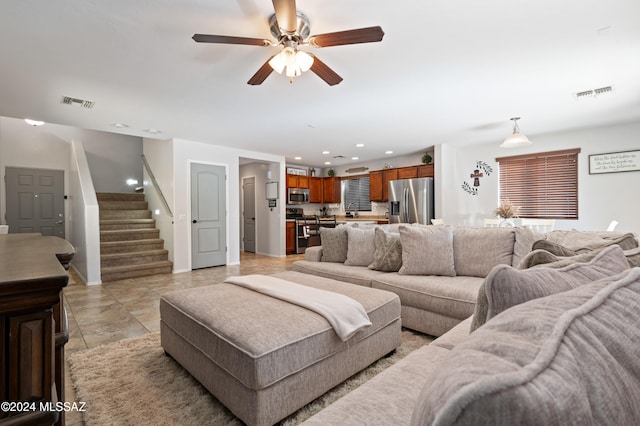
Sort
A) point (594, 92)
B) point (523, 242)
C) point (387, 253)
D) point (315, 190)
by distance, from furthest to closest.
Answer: point (315, 190) < point (594, 92) < point (387, 253) < point (523, 242)

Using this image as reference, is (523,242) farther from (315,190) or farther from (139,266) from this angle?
(315,190)

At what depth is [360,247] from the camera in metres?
3.45

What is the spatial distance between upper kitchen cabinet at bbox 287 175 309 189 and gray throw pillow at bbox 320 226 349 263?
459 cm

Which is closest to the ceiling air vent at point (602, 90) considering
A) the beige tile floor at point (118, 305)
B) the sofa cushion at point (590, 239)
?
the sofa cushion at point (590, 239)

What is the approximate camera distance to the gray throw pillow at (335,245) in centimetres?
365

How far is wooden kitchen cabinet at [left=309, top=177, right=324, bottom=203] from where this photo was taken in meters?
8.80

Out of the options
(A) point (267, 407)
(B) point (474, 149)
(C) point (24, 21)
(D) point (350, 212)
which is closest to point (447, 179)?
(B) point (474, 149)

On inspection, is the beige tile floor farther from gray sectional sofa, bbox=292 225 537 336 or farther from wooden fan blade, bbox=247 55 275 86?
wooden fan blade, bbox=247 55 275 86

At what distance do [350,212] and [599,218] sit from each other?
528cm

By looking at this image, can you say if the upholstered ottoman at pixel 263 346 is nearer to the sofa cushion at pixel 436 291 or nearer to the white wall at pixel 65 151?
the sofa cushion at pixel 436 291

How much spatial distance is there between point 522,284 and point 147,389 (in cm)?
214

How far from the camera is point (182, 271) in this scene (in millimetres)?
5621

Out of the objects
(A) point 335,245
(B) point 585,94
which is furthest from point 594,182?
(A) point 335,245

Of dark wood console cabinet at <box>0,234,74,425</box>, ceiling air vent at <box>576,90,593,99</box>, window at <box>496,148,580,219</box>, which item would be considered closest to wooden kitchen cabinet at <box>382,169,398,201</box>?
window at <box>496,148,580,219</box>
